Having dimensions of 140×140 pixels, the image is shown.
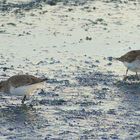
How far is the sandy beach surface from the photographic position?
570 inches

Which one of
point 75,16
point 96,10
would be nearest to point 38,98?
point 75,16

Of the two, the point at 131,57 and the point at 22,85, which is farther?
the point at 131,57

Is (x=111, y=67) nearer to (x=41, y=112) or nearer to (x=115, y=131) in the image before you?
(x=41, y=112)

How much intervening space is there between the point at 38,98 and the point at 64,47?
7.42 metres

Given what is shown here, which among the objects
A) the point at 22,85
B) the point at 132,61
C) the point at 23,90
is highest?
the point at 22,85

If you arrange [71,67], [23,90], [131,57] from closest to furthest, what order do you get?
1. [23,90]
2. [131,57]
3. [71,67]

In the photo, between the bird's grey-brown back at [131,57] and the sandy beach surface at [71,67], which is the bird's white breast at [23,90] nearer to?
the sandy beach surface at [71,67]

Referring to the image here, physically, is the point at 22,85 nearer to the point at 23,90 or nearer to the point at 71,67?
the point at 23,90

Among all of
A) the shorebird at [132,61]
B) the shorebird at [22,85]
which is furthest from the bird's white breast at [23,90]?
the shorebird at [132,61]

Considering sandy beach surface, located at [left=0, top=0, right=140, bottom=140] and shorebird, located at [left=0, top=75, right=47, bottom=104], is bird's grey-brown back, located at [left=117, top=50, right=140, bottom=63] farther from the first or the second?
shorebird, located at [left=0, top=75, right=47, bottom=104]

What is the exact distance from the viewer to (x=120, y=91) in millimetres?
18219

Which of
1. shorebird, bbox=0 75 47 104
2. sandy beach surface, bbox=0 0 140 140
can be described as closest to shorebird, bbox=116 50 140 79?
sandy beach surface, bbox=0 0 140 140

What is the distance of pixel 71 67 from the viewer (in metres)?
21.1

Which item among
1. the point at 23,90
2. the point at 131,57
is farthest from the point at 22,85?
the point at 131,57
